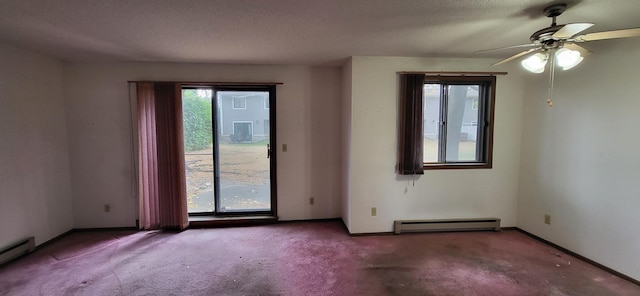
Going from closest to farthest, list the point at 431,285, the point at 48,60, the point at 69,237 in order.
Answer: the point at 431,285 < the point at 48,60 < the point at 69,237

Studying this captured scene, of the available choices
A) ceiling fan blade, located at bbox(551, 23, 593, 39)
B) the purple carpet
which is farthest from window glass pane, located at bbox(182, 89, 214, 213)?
ceiling fan blade, located at bbox(551, 23, 593, 39)

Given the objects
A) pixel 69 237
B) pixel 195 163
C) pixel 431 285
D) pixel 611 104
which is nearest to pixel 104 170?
pixel 69 237

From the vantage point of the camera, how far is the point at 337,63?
11.6 feet

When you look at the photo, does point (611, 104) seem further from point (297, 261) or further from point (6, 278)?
point (6, 278)

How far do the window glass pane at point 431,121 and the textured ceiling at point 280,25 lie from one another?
19.8 inches

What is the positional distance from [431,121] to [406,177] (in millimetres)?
799

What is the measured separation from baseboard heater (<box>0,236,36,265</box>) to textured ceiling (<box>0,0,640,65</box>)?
2.03 m

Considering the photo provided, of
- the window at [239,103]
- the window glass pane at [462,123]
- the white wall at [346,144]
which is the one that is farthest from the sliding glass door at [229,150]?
the window glass pane at [462,123]

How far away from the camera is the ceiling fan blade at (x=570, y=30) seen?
1.51 meters

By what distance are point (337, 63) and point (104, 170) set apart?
3.38 m

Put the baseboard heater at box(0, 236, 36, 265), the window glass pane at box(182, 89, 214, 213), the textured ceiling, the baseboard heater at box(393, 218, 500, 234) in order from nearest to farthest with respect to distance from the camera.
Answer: the textured ceiling → the baseboard heater at box(0, 236, 36, 265) → the baseboard heater at box(393, 218, 500, 234) → the window glass pane at box(182, 89, 214, 213)

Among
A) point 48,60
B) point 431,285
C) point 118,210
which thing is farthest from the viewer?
point 118,210

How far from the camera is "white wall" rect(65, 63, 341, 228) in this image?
3463 mm

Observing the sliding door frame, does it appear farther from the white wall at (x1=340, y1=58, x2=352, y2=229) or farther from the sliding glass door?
the white wall at (x1=340, y1=58, x2=352, y2=229)
